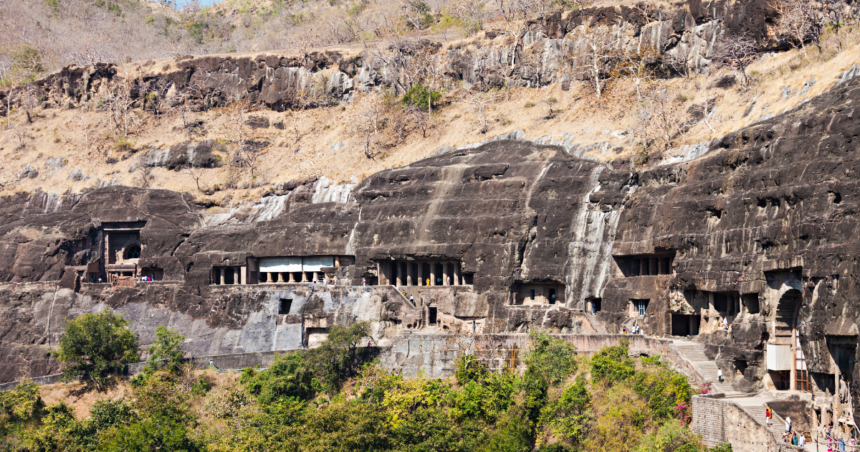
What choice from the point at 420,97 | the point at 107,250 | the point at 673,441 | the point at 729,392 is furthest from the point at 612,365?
the point at 107,250

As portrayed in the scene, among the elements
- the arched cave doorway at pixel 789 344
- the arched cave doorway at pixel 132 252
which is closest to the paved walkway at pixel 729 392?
the arched cave doorway at pixel 789 344

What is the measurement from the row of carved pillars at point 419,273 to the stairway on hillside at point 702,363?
18.4 metres

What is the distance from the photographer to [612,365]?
44.9m

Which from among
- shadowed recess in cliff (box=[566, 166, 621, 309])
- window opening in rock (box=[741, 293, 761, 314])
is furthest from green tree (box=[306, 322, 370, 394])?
window opening in rock (box=[741, 293, 761, 314])

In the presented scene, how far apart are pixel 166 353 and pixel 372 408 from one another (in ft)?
73.7

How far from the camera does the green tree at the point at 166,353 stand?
57938 mm

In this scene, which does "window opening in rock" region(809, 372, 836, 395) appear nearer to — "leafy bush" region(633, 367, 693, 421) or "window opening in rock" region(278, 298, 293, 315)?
"leafy bush" region(633, 367, 693, 421)

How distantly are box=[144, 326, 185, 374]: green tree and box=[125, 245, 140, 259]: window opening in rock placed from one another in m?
17.9

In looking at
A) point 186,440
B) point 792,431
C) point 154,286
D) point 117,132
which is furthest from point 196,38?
point 792,431

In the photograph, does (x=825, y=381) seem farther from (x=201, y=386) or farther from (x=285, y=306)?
(x=285, y=306)

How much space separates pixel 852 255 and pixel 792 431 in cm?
759

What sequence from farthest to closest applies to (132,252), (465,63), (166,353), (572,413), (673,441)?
1. (465,63)
2. (132,252)
3. (166,353)
4. (572,413)
5. (673,441)

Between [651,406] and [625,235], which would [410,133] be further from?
[651,406]

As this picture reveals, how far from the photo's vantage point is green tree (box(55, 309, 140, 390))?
190 ft
